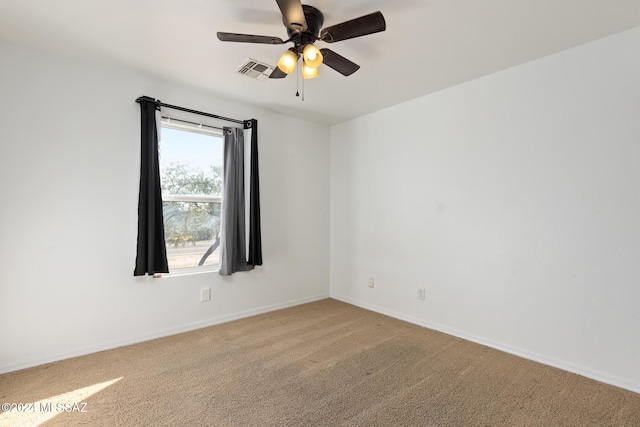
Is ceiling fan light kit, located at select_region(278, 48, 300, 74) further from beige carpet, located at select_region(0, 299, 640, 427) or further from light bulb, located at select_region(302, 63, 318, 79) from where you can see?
beige carpet, located at select_region(0, 299, 640, 427)

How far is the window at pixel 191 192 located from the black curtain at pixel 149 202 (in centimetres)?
22

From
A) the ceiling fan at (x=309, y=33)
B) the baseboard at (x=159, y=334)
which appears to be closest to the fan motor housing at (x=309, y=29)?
the ceiling fan at (x=309, y=33)

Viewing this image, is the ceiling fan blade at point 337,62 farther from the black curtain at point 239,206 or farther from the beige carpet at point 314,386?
the beige carpet at point 314,386

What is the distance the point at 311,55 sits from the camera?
1.87 metres

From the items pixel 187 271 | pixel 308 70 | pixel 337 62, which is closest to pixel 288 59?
pixel 308 70

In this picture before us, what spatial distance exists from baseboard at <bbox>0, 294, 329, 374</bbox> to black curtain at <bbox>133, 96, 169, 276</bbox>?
0.62 meters

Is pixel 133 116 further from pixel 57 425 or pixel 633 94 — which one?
pixel 633 94

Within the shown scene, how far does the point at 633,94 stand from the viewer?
2.17 metres

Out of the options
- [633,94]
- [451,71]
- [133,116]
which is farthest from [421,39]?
[133,116]

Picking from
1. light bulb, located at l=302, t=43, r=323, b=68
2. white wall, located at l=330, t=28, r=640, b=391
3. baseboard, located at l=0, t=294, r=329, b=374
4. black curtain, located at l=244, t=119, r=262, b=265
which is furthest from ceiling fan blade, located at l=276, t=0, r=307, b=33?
baseboard, located at l=0, t=294, r=329, b=374

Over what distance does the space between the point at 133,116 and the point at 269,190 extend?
1.58 m

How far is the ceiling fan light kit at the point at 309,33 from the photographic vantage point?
5.48 ft

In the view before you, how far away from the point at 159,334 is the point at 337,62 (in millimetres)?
2877

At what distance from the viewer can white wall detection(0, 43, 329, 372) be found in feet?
7.69
